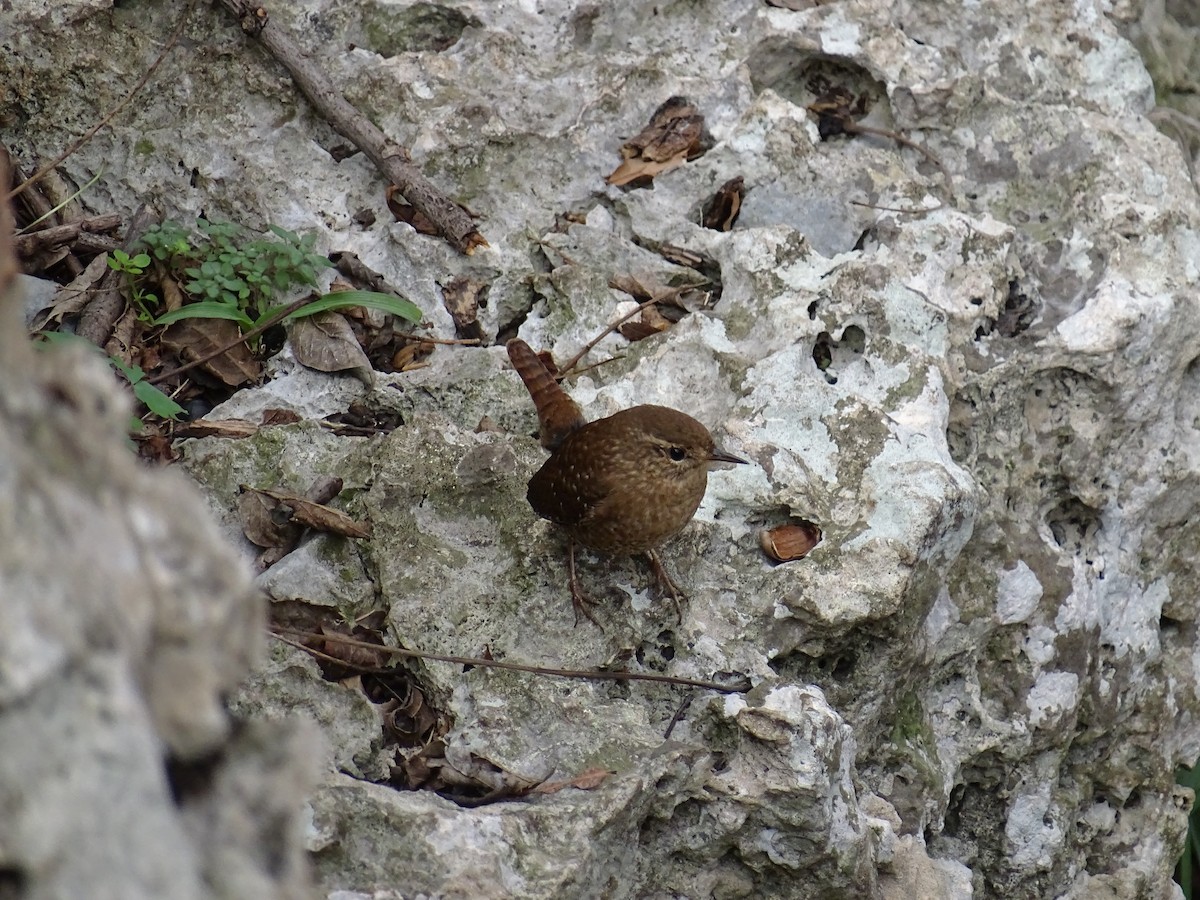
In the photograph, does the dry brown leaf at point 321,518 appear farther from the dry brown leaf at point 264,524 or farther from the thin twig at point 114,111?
the thin twig at point 114,111

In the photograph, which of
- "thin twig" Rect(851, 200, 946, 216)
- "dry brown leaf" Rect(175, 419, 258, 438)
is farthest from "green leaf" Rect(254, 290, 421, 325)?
"thin twig" Rect(851, 200, 946, 216)

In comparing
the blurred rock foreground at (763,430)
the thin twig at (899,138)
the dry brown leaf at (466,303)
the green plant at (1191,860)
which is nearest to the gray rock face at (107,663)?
the blurred rock foreground at (763,430)

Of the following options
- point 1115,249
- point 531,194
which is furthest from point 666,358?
point 1115,249

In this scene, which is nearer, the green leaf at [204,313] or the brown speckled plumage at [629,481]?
the brown speckled plumage at [629,481]

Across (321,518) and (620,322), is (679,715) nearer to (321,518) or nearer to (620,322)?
(321,518)

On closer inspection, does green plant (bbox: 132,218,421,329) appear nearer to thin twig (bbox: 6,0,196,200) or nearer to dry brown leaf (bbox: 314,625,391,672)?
thin twig (bbox: 6,0,196,200)

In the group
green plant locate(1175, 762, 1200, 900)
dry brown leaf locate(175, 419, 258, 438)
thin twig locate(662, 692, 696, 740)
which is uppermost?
dry brown leaf locate(175, 419, 258, 438)

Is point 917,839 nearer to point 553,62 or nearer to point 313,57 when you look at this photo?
point 553,62
